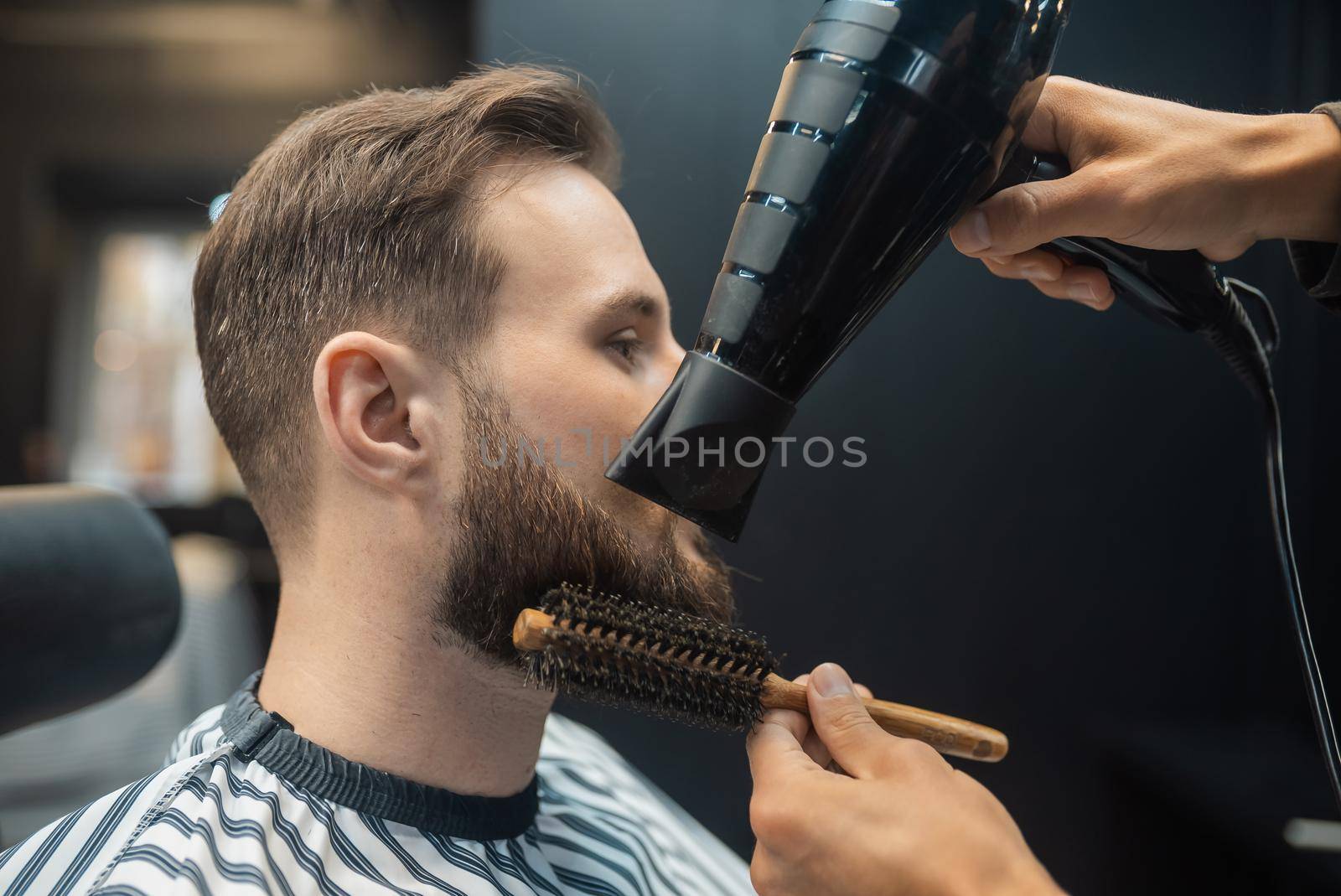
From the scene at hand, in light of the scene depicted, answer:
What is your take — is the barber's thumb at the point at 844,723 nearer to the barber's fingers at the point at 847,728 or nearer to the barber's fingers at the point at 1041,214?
the barber's fingers at the point at 847,728

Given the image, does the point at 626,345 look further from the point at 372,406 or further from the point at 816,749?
the point at 816,749

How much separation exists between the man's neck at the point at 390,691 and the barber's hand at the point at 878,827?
0.38 meters

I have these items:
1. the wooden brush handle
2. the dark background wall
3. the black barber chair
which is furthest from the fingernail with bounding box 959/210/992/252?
the black barber chair

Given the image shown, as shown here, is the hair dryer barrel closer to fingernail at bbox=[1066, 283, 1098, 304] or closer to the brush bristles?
the brush bristles

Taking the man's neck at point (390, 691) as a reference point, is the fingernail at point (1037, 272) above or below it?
above

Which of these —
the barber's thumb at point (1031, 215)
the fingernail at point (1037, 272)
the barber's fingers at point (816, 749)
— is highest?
the barber's thumb at point (1031, 215)

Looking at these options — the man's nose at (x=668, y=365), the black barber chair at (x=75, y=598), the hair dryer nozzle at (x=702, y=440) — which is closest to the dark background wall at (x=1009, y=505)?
the man's nose at (x=668, y=365)

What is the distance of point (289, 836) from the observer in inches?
35.4

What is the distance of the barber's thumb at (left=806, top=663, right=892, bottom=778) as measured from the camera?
2.63ft

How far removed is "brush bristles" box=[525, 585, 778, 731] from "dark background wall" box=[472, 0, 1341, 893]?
2.29 feet

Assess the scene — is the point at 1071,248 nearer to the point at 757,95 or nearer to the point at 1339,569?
the point at 757,95

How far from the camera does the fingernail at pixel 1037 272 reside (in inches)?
38.4

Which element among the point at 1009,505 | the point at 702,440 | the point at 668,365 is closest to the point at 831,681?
the point at 702,440

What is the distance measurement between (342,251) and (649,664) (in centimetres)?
61
